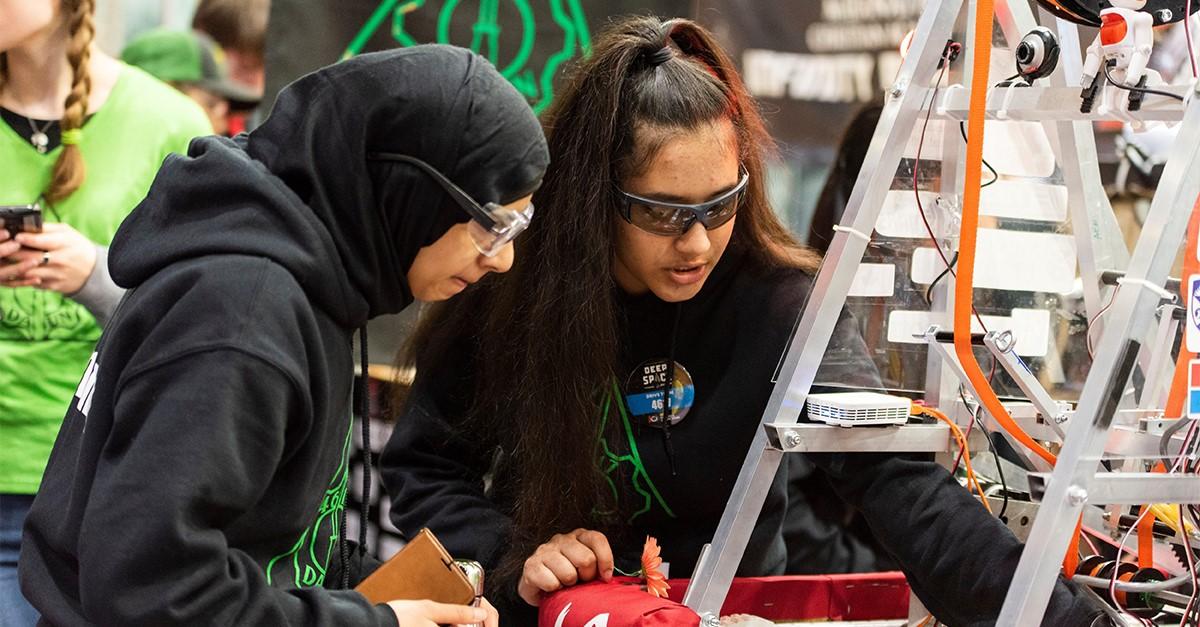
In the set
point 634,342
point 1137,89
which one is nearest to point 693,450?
point 634,342

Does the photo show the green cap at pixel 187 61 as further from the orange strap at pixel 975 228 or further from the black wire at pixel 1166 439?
the black wire at pixel 1166 439

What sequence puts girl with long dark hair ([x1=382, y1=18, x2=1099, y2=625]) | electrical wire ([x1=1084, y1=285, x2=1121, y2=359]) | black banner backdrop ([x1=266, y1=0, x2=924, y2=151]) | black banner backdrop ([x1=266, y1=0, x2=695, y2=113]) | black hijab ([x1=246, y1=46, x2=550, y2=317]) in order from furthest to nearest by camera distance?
black banner backdrop ([x1=266, y1=0, x2=924, y2=151]), black banner backdrop ([x1=266, y1=0, x2=695, y2=113]), girl with long dark hair ([x1=382, y1=18, x2=1099, y2=625]), electrical wire ([x1=1084, y1=285, x2=1121, y2=359]), black hijab ([x1=246, y1=46, x2=550, y2=317])

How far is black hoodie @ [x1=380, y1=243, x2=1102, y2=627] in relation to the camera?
166 cm

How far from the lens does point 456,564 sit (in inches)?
55.1

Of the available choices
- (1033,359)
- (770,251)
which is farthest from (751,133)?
(1033,359)

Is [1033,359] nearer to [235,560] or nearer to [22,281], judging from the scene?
[235,560]

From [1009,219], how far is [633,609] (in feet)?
2.35

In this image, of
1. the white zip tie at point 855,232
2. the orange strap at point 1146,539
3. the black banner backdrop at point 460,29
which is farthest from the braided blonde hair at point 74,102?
the orange strap at point 1146,539

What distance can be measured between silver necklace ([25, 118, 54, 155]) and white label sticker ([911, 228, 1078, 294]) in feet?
4.63

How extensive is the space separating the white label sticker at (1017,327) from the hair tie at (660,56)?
496 millimetres

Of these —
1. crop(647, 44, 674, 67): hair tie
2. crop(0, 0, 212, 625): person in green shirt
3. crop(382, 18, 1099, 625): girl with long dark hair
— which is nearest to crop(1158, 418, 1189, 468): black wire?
crop(382, 18, 1099, 625): girl with long dark hair

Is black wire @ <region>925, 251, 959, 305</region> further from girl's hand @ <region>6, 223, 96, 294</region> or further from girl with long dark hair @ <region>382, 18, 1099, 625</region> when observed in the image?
girl's hand @ <region>6, 223, 96, 294</region>

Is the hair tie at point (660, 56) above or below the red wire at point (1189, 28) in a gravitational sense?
below

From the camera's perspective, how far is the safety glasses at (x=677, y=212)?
170cm
